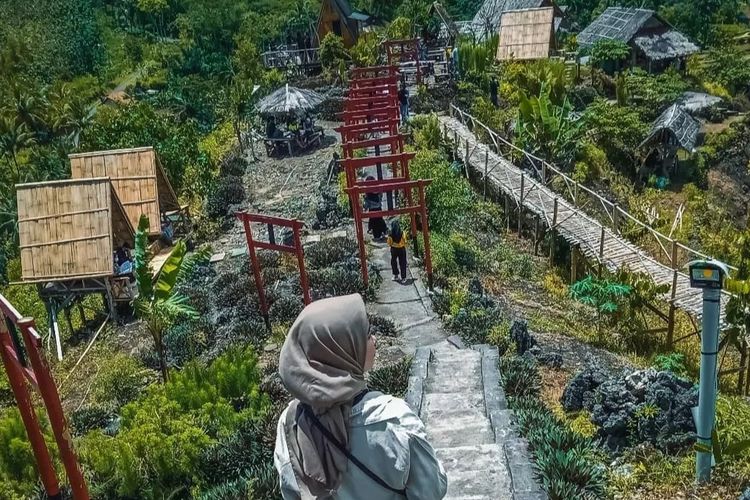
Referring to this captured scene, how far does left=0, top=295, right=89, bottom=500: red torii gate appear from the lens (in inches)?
205

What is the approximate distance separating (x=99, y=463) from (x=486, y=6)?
106ft

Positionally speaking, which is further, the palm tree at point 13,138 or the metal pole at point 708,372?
the palm tree at point 13,138

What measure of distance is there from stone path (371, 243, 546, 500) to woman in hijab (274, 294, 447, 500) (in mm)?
2710

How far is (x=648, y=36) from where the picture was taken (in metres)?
30.0

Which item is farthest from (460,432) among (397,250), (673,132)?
(673,132)

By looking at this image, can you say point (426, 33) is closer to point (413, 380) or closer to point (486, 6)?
point (486, 6)

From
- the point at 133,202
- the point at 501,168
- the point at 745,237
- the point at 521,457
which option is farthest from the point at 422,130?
the point at 521,457

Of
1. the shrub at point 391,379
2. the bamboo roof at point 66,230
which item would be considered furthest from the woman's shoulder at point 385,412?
the bamboo roof at point 66,230

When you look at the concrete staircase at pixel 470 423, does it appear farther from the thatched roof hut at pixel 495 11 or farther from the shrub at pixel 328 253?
the thatched roof hut at pixel 495 11

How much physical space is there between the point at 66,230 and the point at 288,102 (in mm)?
8638

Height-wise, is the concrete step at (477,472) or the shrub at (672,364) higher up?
the concrete step at (477,472)

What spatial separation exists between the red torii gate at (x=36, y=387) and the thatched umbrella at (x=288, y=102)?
15.3 m

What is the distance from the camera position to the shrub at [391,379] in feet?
24.9

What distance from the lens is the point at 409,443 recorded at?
2656mm
